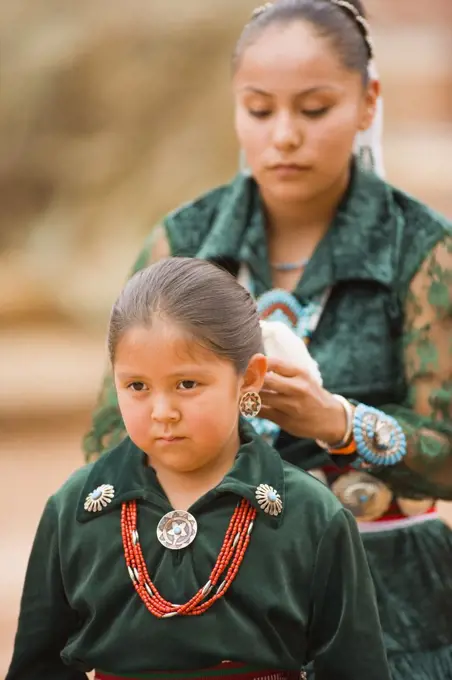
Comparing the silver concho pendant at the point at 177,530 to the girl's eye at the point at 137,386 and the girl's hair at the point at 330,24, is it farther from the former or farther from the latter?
the girl's hair at the point at 330,24

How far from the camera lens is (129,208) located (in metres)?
7.60

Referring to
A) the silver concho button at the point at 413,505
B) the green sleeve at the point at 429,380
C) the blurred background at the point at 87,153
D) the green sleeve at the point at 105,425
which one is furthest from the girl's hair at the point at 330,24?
the blurred background at the point at 87,153

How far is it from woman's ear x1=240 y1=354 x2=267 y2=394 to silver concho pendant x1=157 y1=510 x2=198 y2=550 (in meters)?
0.18

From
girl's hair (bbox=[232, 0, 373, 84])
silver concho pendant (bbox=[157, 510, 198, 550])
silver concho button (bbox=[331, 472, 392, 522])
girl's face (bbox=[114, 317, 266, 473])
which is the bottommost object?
silver concho button (bbox=[331, 472, 392, 522])

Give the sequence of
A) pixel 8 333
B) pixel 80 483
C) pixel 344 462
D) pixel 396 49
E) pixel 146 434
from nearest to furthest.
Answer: pixel 146 434 < pixel 80 483 < pixel 344 462 < pixel 396 49 < pixel 8 333

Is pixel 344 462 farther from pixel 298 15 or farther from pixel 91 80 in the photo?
pixel 91 80

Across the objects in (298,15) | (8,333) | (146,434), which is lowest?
(8,333)

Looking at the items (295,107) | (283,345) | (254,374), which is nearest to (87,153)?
(295,107)

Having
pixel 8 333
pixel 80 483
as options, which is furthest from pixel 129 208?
pixel 80 483

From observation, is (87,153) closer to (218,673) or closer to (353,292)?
(353,292)

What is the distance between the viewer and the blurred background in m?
7.18

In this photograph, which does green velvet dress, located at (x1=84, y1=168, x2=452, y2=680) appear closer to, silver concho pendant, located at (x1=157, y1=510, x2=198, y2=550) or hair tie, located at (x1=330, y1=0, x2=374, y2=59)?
hair tie, located at (x1=330, y1=0, x2=374, y2=59)

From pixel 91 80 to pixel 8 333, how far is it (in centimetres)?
149

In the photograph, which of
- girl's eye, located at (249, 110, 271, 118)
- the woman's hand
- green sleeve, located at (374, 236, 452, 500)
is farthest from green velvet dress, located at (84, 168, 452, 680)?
girl's eye, located at (249, 110, 271, 118)
